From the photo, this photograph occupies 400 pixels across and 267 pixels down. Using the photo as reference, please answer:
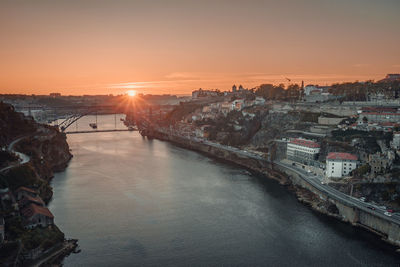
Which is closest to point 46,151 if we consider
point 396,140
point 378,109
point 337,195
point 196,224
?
point 196,224

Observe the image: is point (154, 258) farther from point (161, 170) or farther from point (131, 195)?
point (161, 170)

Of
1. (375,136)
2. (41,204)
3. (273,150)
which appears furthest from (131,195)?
(375,136)

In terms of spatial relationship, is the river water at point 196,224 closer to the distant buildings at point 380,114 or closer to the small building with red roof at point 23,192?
the small building with red roof at point 23,192

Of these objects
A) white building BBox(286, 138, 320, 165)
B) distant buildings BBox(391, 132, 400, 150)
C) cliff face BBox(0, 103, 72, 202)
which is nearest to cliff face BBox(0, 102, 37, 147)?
cliff face BBox(0, 103, 72, 202)

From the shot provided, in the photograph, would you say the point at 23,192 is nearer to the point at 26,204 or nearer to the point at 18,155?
the point at 26,204

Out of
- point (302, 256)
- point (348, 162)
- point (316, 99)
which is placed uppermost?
point (316, 99)

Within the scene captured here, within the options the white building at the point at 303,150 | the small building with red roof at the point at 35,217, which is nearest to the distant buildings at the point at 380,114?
the white building at the point at 303,150
